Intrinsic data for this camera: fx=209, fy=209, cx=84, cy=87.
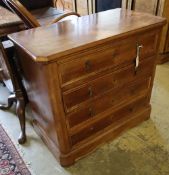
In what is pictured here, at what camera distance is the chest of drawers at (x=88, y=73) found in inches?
42.3

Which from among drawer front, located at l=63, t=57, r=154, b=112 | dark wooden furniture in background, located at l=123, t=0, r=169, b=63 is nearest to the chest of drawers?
drawer front, located at l=63, t=57, r=154, b=112

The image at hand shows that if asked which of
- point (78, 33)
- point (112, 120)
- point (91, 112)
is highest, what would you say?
point (78, 33)

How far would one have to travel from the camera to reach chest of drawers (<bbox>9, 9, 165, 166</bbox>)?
1.07 m

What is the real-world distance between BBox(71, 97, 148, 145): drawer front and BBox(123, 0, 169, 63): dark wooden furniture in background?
1.03 meters

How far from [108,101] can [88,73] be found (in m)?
0.31

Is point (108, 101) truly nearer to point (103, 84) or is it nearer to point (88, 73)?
point (103, 84)

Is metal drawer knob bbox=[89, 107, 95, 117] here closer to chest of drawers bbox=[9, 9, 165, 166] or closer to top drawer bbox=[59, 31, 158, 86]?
chest of drawers bbox=[9, 9, 165, 166]

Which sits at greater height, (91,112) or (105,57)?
(105,57)

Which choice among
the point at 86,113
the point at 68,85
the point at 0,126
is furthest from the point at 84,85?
the point at 0,126

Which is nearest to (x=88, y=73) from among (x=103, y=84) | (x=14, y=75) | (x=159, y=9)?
(x=103, y=84)

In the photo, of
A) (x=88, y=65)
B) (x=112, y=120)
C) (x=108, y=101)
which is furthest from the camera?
(x=112, y=120)

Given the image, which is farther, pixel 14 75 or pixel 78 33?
pixel 14 75

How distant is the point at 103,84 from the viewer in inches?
50.8

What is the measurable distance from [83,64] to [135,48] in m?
0.39
